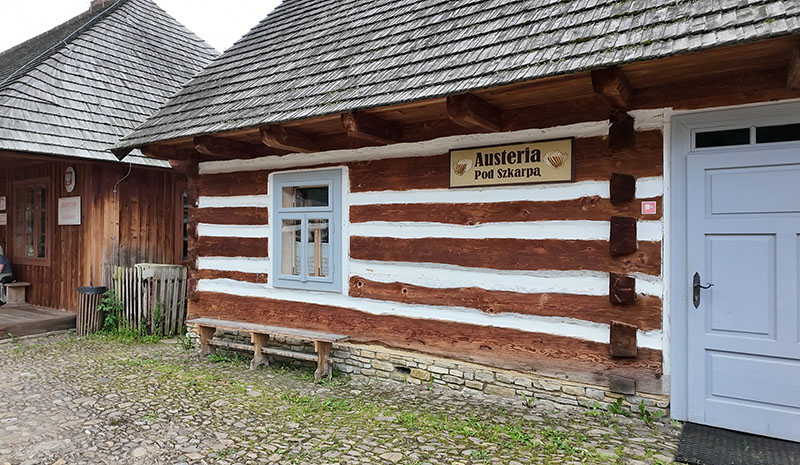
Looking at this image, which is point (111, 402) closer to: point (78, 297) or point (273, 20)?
point (78, 297)

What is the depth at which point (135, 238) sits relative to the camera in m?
8.66

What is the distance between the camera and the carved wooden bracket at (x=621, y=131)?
4.08 m

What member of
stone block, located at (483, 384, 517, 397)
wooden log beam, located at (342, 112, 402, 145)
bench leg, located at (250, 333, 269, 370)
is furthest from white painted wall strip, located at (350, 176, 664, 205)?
bench leg, located at (250, 333, 269, 370)

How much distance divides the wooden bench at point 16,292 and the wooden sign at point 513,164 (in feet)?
28.6

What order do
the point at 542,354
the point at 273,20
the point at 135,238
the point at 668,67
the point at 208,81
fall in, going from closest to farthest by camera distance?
the point at 668,67, the point at 542,354, the point at 208,81, the point at 273,20, the point at 135,238

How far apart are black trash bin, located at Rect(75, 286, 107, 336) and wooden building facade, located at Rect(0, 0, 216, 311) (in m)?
0.40

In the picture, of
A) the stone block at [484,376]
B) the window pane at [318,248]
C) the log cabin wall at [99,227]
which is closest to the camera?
the stone block at [484,376]

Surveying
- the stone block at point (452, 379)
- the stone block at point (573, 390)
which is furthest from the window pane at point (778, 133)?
the stone block at point (452, 379)

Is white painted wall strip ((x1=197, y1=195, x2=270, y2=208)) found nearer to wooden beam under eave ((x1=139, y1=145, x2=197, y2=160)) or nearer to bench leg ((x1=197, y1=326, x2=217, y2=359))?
wooden beam under eave ((x1=139, y1=145, x2=197, y2=160))

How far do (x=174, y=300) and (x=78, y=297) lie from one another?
148cm

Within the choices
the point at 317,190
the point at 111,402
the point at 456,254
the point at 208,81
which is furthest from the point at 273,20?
the point at 111,402

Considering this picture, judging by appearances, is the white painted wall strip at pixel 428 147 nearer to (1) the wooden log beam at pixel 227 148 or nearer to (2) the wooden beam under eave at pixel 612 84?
(1) the wooden log beam at pixel 227 148

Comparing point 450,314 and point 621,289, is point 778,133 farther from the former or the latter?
point 450,314

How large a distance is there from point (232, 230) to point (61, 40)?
712 centimetres
